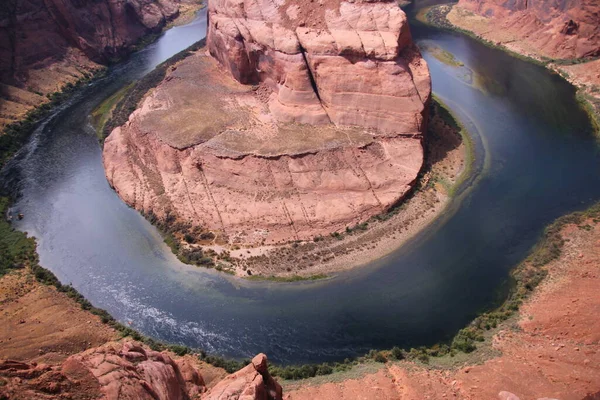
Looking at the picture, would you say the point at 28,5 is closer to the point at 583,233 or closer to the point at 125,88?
the point at 125,88

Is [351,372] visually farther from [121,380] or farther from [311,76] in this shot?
[311,76]

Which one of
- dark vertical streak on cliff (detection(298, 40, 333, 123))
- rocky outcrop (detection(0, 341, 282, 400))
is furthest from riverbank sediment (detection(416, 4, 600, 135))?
rocky outcrop (detection(0, 341, 282, 400))

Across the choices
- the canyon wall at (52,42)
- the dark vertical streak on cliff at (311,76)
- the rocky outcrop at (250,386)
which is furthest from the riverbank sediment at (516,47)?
the canyon wall at (52,42)

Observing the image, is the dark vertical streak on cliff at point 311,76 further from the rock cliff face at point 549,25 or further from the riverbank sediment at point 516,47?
the rock cliff face at point 549,25

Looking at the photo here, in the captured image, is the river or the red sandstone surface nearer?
the red sandstone surface

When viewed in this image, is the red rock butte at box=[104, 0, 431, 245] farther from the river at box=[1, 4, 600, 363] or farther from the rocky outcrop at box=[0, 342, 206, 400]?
the rocky outcrop at box=[0, 342, 206, 400]

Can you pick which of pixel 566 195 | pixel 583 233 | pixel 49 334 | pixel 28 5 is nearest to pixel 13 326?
pixel 49 334
